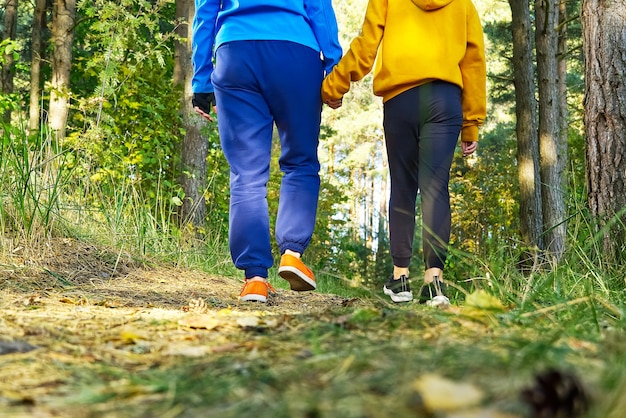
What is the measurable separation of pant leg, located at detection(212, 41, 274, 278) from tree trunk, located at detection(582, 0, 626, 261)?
5.55ft

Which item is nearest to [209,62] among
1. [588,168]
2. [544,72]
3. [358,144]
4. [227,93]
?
[227,93]

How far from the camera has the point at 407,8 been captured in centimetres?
376

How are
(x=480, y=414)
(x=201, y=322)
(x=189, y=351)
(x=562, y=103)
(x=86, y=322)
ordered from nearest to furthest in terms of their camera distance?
(x=480, y=414)
(x=189, y=351)
(x=201, y=322)
(x=86, y=322)
(x=562, y=103)

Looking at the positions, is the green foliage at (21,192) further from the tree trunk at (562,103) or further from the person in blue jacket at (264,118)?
the tree trunk at (562,103)

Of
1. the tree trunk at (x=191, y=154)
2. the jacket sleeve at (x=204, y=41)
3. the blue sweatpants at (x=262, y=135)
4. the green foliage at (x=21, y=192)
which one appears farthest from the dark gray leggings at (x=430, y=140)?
the tree trunk at (x=191, y=154)

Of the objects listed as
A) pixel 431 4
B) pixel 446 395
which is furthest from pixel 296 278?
pixel 446 395

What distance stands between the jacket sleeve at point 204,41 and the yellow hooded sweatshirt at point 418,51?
25.4 inches

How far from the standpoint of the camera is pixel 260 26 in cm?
351

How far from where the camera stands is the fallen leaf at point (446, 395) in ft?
3.02

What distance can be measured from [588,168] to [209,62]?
82.1 inches

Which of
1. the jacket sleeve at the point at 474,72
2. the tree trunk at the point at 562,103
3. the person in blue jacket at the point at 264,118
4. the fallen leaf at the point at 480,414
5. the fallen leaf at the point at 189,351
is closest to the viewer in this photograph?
the fallen leaf at the point at 480,414

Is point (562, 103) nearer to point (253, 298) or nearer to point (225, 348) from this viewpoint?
point (253, 298)

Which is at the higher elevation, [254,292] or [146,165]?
[146,165]

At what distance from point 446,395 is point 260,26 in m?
2.86
